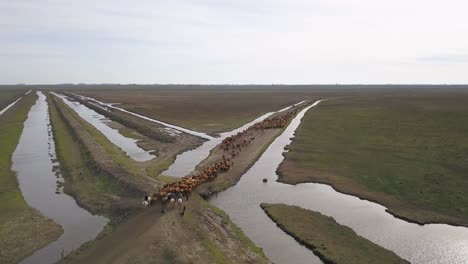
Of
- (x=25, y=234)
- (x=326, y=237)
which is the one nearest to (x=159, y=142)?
(x=25, y=234)

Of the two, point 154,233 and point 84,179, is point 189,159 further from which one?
point 154,233

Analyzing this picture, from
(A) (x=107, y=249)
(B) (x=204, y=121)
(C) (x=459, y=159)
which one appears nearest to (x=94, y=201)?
(A) (x=107, y=249)

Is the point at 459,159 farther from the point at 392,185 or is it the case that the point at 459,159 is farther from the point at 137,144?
the point at 137,144

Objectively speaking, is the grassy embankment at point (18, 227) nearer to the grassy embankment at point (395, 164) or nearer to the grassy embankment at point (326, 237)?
the grassy embankment at point (326, 237)

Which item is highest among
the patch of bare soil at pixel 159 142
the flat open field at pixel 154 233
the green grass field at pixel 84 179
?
the flat open field at pixel 154 233

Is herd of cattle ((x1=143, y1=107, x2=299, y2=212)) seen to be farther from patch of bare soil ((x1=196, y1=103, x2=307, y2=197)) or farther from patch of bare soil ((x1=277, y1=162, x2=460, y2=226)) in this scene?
patch of bare soil ((x1=277, y1=162, x2=460, y2=226))

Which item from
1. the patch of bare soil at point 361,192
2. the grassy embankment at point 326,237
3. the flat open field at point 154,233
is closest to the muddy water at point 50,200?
the flat open field at point 154,233
